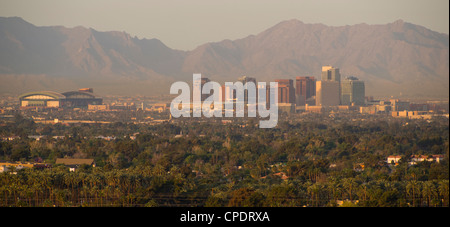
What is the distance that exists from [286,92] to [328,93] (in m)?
11.6

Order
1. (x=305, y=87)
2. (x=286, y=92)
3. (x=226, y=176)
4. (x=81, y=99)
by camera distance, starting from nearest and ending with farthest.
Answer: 1. (x=226, y=176)
2. (x=81, y=99)
3. (x=286, y=92)
4. (x=305, y=87)

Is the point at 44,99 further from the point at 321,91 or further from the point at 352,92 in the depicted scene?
the point at 352,92

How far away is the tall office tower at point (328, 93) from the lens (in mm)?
180500

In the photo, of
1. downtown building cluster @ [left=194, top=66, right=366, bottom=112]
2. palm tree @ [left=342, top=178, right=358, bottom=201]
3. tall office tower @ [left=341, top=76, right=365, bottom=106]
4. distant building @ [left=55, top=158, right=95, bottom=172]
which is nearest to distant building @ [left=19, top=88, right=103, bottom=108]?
downtown building cluster @ [left=194, top=66, right=366, bottom=112]

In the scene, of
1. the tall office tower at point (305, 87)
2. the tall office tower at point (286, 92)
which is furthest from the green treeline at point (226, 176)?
the tall office tower at point (305, 87)

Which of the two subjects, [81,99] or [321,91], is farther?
[321,91]

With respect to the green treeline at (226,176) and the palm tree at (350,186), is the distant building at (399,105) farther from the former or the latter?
the palm tree at (350,186)

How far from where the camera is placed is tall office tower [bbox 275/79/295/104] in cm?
17588

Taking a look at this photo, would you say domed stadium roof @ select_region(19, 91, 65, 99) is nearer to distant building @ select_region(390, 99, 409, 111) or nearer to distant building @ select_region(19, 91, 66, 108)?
distant building @ select_region(19, 91, 66, 108)

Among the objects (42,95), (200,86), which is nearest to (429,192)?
(42,95)

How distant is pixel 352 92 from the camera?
7121 inches
